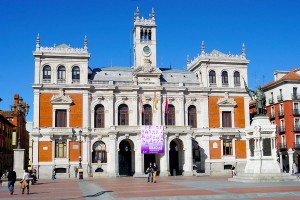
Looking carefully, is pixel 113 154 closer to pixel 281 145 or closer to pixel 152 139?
pixel 152 139

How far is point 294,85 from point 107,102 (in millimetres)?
30214

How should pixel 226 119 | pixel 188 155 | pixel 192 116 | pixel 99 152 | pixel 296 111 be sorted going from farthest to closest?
pixel 296 111, pixel 226 119, pixel 192 116, pixel 99 152, pixel 188 155

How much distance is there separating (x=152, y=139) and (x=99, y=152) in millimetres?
7904

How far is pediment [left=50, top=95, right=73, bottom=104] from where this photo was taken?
57.6m

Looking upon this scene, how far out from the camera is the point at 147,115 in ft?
197

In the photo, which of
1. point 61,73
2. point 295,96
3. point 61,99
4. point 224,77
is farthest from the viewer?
point 295,96

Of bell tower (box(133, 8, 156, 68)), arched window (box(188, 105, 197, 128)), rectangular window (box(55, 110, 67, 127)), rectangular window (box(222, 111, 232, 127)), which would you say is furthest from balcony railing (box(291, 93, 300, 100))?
rectangular window (box(55, 110, 67, 127))

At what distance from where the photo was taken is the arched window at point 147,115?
5984cm

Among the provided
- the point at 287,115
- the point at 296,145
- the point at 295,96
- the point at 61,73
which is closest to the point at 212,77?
the point at 287,115

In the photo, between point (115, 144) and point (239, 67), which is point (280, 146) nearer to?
point (239, 67)

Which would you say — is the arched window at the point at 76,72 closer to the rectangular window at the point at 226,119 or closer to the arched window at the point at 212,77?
the arched window at the point at 212,77

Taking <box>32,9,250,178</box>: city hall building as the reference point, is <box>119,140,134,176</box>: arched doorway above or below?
below

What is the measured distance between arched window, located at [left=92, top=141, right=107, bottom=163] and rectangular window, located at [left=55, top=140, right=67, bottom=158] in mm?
3989

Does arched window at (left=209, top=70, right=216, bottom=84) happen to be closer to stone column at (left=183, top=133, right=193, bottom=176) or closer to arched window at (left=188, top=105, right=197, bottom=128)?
arched window at (left=188, top=105, right=197, bottom=128)
